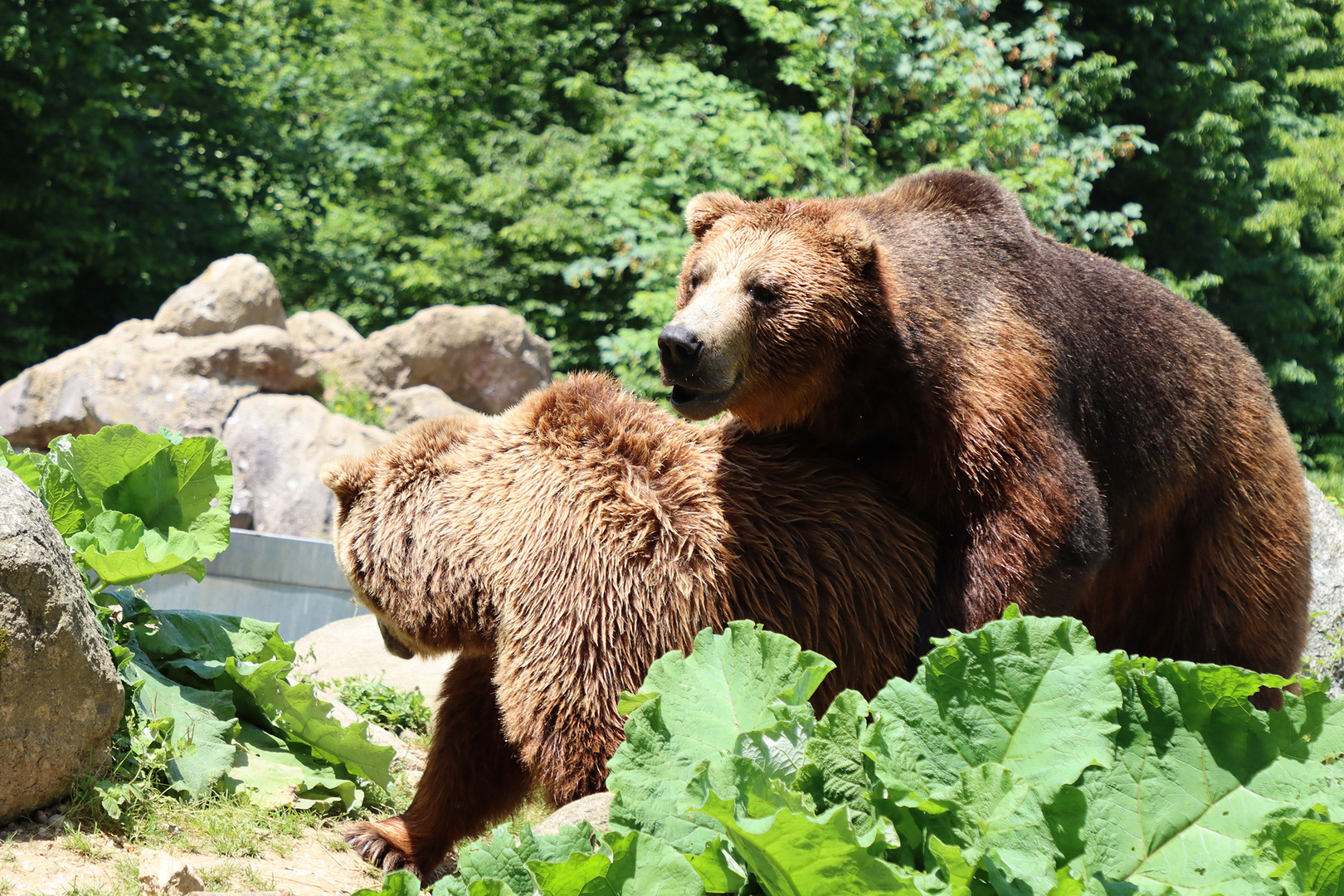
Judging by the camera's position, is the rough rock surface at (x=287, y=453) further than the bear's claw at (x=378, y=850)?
Yes

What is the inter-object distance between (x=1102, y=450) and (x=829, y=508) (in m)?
0.95

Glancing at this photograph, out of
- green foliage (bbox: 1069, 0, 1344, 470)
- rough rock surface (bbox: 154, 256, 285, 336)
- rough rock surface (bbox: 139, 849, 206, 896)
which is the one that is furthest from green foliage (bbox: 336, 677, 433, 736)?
green foliage (bbox: 1069, 0, 1344, 470)

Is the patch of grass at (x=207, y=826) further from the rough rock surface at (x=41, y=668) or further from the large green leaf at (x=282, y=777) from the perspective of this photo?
the rough rock surface at (x=41, y=668)

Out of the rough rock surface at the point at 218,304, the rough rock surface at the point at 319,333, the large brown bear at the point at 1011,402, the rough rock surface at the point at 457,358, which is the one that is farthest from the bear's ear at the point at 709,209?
the rough rock surface at the point at 319,333

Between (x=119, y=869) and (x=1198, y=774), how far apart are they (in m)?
2.47

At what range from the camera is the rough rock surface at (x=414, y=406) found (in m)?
13.6

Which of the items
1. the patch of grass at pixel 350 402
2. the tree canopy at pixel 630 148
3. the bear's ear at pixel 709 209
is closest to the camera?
the bear's ear at pixel 709 209

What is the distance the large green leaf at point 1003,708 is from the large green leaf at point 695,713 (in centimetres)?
17

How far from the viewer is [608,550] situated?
3043 mm

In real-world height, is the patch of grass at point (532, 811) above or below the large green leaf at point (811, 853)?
below

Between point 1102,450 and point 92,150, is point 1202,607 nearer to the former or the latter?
point 1102,450

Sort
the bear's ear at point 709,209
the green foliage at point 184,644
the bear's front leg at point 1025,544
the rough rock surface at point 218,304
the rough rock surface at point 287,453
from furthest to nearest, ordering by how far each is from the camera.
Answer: the rough rock surface at point 218,304, the rough rock surface at point 287,453, the bear's ear at point 709,209, the green foliage at point 184,644, the bear's front leg at point 1025,544

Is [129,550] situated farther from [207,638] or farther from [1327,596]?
[1327,596]

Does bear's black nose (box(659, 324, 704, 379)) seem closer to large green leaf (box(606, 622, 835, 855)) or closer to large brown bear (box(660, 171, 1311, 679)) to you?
large brown bear (box(660, 171, 1311, 679))
